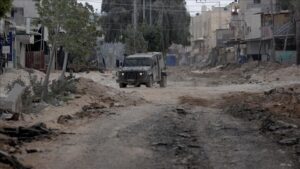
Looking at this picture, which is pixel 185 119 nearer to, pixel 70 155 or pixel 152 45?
pixel 70 155

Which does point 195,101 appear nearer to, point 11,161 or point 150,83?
point 150,83

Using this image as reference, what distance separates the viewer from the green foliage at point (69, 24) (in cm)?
2502

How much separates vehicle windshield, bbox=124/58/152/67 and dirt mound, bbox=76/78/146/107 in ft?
26.1

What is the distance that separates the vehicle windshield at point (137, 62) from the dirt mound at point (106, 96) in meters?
7.96

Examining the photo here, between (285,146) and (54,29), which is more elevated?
(54,29)

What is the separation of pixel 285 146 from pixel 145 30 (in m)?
68.6

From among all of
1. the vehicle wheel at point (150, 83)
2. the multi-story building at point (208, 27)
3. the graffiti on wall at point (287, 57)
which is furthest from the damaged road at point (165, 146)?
the multi-story building at point (208, 27)

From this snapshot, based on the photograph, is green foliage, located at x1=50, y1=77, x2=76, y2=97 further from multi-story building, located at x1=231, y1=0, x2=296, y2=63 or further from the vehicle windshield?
multi-story building, located at x1=231, y1=0, x2=296, y2=63

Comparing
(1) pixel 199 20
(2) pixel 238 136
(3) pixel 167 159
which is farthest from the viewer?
(1) pixel 199 20

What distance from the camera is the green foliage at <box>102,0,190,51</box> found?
290 ft

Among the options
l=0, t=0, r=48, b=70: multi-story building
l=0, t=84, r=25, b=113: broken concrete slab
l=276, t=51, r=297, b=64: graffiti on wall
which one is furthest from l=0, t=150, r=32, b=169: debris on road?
l=276, t=51, r=297, b=64: graffiti on wall

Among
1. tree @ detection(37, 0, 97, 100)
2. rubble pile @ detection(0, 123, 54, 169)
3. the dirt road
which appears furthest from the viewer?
tree @ detection(37, 0, 97, 100)

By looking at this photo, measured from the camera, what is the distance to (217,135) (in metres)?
15.2

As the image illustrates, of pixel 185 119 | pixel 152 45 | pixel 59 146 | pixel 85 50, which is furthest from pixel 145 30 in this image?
pixel 59 146
